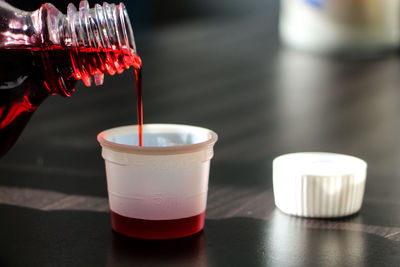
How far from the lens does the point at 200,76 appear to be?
6.38ft

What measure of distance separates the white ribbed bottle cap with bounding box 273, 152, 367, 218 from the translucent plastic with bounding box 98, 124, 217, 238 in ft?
0.40

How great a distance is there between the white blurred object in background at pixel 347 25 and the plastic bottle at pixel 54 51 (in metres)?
1.54

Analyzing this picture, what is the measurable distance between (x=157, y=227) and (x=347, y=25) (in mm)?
1591

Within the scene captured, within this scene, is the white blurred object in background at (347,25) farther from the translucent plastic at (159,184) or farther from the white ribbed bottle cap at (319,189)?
the translucent plastic at (159,184)

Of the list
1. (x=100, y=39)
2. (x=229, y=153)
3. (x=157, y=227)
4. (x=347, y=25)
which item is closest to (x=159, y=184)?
(x=157, y=227)

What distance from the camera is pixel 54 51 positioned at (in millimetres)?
745

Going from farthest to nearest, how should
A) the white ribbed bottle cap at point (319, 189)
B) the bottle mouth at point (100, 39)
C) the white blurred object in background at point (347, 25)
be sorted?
the white blurred object in background at point (347, 25) → the white ribbed bottle cap at point (319, 189) → the bottle mouth at point (100, 39)

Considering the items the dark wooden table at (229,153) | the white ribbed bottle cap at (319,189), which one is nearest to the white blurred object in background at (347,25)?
the dark wooden table at (229,153)

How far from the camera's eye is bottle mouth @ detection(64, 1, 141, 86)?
2.37 feet

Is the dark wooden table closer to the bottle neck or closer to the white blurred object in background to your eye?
the white blurred object in background

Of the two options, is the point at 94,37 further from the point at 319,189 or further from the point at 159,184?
the point at 319,189

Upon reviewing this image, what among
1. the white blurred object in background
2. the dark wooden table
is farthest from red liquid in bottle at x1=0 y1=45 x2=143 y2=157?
the white blurred object in background

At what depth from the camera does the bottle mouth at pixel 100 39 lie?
723 mm

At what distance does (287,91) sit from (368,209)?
854 millimetres
